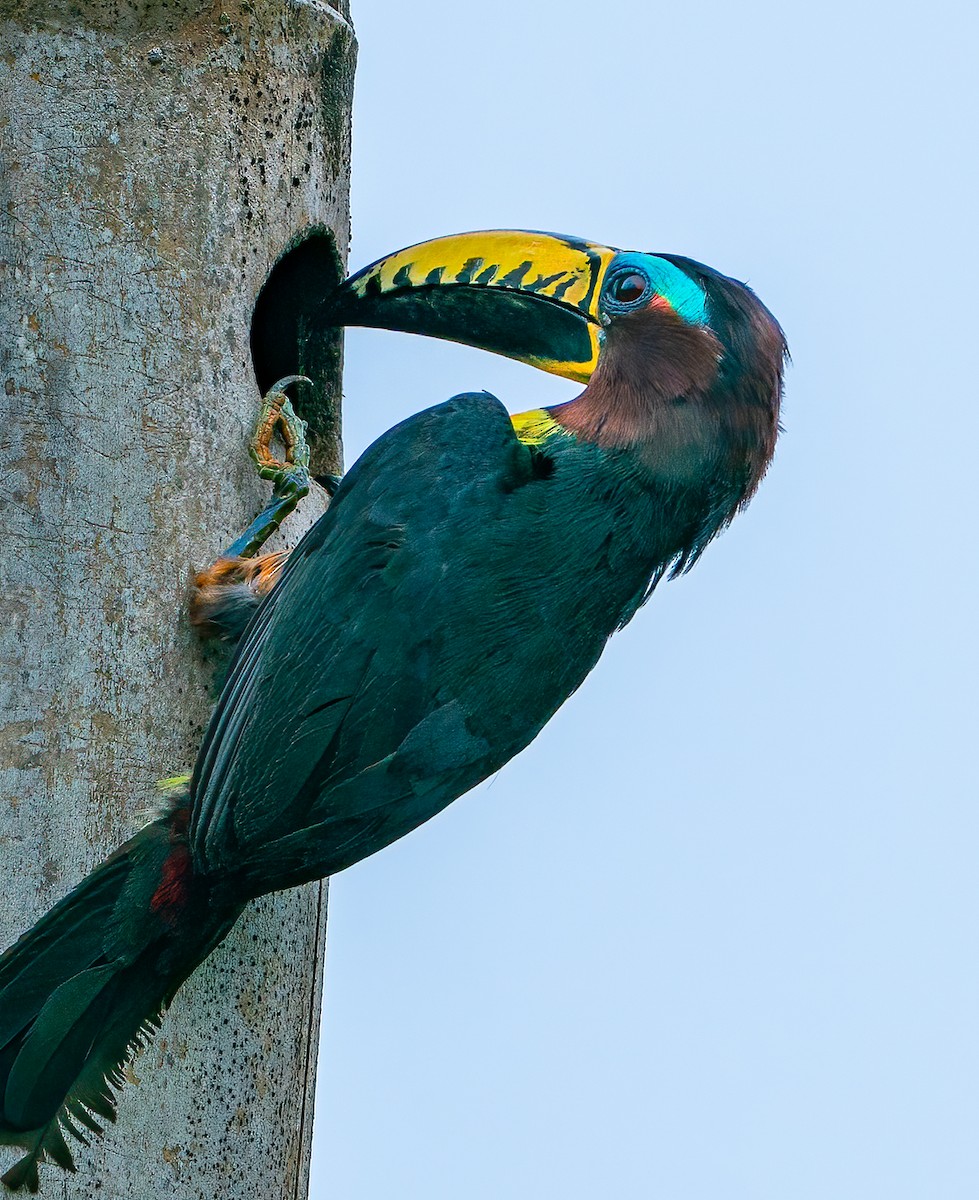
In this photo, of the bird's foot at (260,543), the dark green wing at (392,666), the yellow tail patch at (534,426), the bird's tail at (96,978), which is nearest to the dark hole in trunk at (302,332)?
Answer: the bird's foot at (260,543)

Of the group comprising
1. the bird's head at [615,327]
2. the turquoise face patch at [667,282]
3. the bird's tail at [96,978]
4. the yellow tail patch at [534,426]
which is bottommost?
the bird's tail at [96,978]

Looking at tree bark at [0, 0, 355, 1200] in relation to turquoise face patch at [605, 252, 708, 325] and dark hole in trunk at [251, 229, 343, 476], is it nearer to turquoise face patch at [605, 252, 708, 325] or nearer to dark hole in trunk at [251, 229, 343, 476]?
dark hole in trunk at [251, 229, 343, 476]

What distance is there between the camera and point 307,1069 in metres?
4.50

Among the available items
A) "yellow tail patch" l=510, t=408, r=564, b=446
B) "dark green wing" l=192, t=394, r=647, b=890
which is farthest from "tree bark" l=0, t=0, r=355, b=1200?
"yellow tail patch" l=510, t=408, r=564, b=446

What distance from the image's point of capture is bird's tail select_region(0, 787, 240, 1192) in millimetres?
4078

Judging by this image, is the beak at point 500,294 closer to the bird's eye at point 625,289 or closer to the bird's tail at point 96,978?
the bird's eye at point 625,289

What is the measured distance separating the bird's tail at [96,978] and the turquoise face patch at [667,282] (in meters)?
1.26

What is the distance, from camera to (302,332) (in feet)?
16.1

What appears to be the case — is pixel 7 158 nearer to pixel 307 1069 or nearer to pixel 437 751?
pixel 437 751

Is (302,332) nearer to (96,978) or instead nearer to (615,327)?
(615,327)

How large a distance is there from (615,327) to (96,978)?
4.96 feet

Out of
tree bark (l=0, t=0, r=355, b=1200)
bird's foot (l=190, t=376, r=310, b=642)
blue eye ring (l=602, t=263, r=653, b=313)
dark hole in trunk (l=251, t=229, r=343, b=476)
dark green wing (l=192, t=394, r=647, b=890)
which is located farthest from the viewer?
dark hole in trunk (l=251, t=229, r=343, b=476)

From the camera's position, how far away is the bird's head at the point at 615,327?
431 centimetres

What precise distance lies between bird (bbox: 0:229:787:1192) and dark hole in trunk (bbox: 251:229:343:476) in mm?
700
